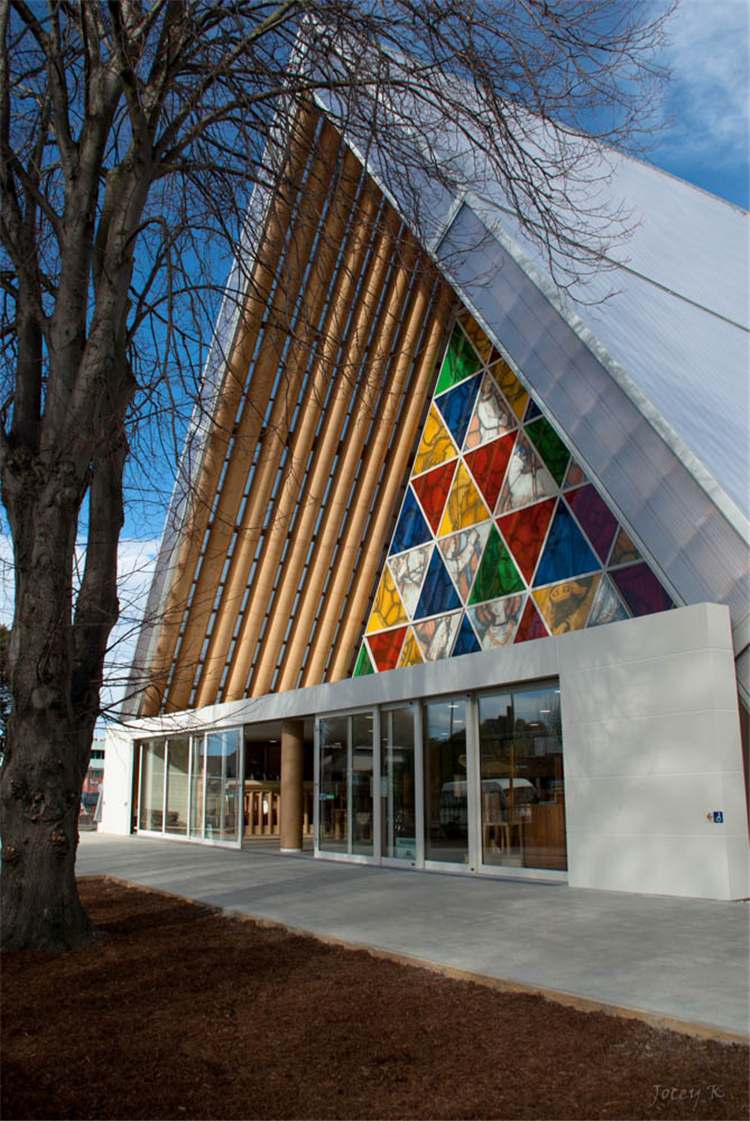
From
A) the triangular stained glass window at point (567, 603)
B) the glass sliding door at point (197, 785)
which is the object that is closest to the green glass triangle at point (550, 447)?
the triangular stained glass window at point (567, 603)

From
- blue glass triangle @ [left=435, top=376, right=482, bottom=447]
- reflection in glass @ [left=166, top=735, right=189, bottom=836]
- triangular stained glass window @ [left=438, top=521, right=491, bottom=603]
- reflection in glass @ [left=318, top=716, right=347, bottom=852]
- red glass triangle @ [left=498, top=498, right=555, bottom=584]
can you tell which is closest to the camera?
red glass triangle @ [left=498, top=498, right=555, bottom=584]

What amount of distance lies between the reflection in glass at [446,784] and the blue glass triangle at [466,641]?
1424 mm

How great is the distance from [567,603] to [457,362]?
5.64 meters

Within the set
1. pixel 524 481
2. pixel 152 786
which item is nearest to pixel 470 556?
pixel 524 481

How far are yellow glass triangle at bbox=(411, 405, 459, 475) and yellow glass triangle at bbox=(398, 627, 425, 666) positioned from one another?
120 inches

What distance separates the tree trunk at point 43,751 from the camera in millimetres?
6648

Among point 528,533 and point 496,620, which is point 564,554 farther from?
point 496,620

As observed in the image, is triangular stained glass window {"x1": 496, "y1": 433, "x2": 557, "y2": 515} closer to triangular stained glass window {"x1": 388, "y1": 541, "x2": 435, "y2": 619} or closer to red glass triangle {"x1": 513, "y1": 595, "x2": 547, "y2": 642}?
red glass triangle {"x1": 513, "y1": 595, "x2": 547, "y2": 642}

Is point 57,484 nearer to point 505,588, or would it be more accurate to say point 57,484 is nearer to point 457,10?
point 457,10

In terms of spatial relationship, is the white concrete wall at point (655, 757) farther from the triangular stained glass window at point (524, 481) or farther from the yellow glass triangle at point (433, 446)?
the yellow glass triangle at point (433, 446)

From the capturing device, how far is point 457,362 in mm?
16547

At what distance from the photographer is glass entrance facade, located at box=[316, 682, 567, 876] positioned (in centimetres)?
1158

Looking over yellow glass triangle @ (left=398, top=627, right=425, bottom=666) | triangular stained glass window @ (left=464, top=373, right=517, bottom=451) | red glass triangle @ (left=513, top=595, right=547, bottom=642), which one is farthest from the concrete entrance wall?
triangular stained glass window @ (left=464, top=373, right=517, bottom=451)

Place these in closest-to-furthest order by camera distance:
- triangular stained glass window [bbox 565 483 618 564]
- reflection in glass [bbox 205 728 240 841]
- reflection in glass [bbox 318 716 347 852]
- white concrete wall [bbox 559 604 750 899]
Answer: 1. white concrete wall [bbox 559 604 750 899]
2. triangular stained glass window [bbox 565 483 618 564]
3. reflection in glass [bbox 318 716 347 852]
4. reflection in glass [bbox 205 728 240 841]
